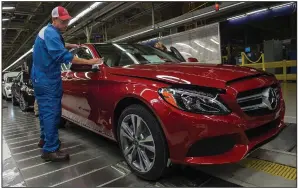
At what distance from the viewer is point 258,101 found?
2.02 meters

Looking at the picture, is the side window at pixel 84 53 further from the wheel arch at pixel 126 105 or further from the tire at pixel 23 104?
the tire at pixel 23 104

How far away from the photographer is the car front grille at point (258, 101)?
191 cm

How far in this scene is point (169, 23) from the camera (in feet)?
31.7

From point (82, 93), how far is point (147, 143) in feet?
4.17

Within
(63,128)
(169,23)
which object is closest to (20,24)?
(169,23)

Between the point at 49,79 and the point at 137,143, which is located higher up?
the point at 49,79

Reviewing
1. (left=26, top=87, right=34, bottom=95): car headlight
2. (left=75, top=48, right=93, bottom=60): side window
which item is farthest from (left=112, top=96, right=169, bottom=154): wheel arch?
(left=26, top=87, right=34, bottom=95): car headlight

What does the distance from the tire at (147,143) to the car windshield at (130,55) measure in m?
0.73

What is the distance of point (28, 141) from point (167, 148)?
8.96ft

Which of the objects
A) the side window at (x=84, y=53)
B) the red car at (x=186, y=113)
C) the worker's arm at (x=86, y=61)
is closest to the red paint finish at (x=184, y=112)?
the red car at (x=186, y=113)

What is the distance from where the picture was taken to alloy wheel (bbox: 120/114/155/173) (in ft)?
7.02

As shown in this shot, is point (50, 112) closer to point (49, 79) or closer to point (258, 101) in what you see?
point (49, 79)

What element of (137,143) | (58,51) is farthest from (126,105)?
(58,51)

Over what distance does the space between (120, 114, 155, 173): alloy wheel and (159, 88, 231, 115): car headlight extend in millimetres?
358
